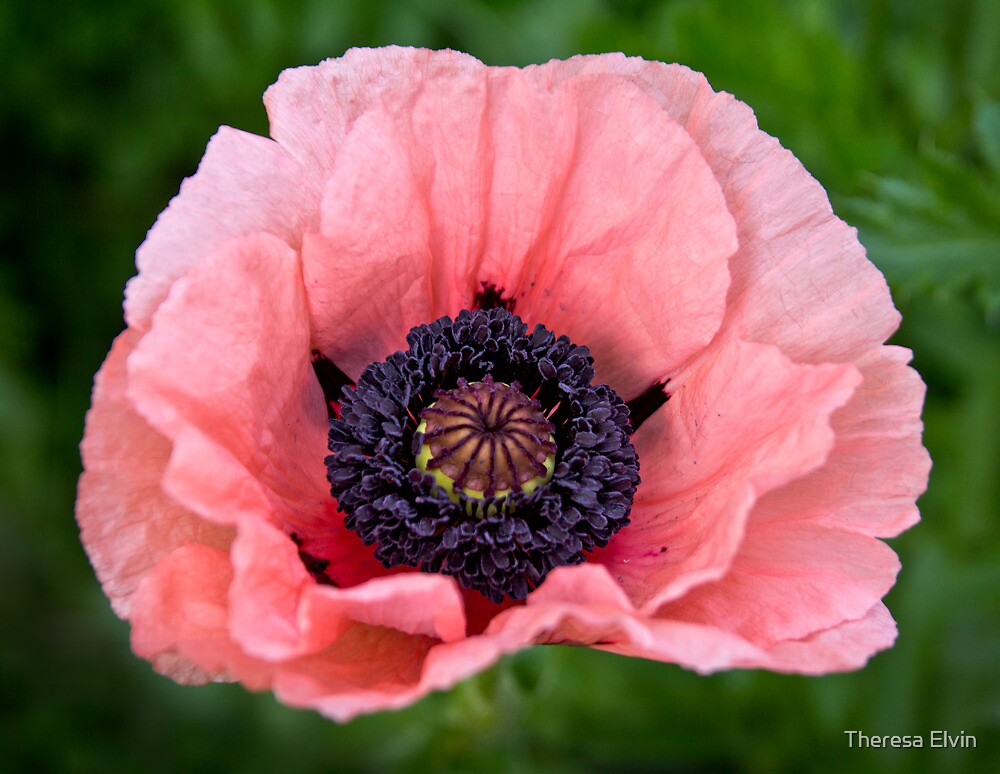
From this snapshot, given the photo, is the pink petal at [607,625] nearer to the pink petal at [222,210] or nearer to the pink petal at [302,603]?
the pink petal at [302,603]

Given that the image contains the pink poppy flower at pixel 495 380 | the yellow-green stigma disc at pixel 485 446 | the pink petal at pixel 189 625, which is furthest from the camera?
the yellow-green stigma disc at pixel 485 446

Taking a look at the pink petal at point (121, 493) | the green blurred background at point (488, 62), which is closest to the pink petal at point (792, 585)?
the pink petal at point (121, 493)

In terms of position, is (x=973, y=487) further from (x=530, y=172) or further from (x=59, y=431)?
(x=59, y=431)

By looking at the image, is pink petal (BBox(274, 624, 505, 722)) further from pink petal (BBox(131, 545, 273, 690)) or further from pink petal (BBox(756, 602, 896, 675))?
pink petal (BBox(756, 602, 896, 675))

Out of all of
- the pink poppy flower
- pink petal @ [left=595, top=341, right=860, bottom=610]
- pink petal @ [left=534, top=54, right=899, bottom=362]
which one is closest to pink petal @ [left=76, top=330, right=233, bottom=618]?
the pink poppy flower

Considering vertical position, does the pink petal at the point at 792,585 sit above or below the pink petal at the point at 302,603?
below
